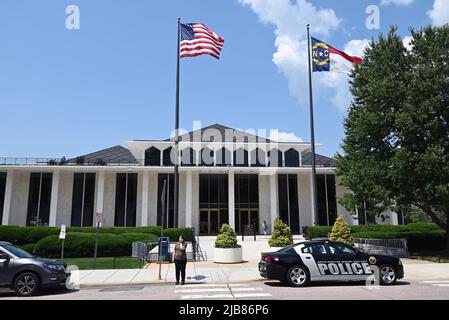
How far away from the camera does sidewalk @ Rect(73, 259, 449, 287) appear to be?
1318 cm

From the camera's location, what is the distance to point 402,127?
20.0 meters

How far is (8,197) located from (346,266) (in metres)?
35.8

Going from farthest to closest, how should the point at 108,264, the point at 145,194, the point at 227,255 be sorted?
Result: the point at 145,194 < the point at 227,255 < the point at 108,264

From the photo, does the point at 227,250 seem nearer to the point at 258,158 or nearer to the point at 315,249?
the point at 315,249

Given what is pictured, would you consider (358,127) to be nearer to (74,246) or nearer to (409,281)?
(409,281)

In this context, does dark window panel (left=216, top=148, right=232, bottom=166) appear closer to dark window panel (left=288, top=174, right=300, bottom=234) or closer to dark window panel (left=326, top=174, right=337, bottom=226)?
dark window panel (left=288, top=174, right=300, bottom=234)

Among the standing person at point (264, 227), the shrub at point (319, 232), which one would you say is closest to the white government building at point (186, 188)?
the standing person at point (264, 227)

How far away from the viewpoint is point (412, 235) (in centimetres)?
2481

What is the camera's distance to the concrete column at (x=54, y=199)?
3672 centimetres

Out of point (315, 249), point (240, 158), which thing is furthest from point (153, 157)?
point (315, 249)

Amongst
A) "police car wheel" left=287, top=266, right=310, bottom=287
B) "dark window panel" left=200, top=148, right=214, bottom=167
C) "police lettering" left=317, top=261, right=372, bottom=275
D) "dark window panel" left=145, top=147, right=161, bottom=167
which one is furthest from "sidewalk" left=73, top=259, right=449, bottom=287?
"dark window panel" left=145, top=147, right=161, bottom=167

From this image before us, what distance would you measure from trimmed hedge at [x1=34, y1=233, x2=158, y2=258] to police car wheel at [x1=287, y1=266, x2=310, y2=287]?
12.3m

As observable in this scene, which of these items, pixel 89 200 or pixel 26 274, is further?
pixel 89 200
